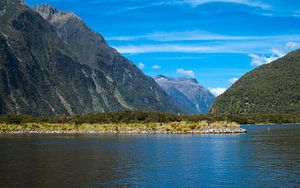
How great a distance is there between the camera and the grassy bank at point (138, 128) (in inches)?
6491

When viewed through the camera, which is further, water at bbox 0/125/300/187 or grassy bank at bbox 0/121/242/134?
grassy bank at bbox 0/121/242/134

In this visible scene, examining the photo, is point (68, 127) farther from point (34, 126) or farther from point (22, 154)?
point (22, 154)

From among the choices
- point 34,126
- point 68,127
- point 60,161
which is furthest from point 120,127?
point 60,161

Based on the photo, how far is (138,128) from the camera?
17700cm

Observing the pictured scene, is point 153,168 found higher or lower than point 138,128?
lower

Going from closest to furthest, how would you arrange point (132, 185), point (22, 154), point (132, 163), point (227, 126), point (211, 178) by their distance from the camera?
point (132, 185) → point (211, 178) → point (132, 163) → point (22, 154) → point (227, 126)

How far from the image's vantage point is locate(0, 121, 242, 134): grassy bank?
16488cm

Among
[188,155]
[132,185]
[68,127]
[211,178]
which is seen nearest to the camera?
[132,185]

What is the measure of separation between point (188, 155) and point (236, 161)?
11153 mm

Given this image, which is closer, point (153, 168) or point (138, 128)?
point (153, 168)

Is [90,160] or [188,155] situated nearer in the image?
[90,160]

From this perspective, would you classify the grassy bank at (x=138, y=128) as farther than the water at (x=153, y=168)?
Yes

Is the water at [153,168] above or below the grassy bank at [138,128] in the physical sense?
below

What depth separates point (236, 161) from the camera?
66.8 meters
